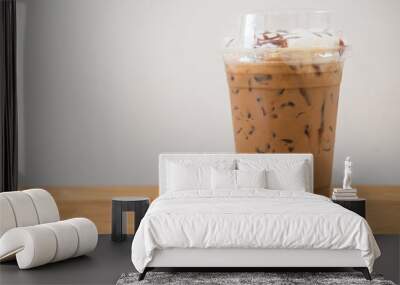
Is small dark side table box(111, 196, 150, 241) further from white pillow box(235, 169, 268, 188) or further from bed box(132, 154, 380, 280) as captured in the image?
bed box(132, 154, 380, 280)

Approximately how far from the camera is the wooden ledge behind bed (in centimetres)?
753

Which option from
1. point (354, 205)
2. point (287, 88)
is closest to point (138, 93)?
point (287, 88)

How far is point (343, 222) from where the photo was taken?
5.19 metres

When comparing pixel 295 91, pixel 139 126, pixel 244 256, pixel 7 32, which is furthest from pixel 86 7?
pixel 244 256

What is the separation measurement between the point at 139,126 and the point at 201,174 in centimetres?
111

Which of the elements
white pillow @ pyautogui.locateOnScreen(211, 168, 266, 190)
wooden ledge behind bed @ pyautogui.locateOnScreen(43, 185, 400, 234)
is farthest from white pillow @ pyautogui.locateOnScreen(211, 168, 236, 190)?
wooden ledge behind bed @ pyautogui.locateOnScreen(43, 185, 400, 234)

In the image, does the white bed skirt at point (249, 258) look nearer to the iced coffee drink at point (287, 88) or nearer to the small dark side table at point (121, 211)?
the iced coffee drink at point (287, 88)

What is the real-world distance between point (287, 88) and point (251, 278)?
194 centimetres

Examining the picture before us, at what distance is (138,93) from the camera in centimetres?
761

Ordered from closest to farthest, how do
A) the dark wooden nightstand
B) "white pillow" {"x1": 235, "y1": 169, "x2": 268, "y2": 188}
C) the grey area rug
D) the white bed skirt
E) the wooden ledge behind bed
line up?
the grey area rug
the white bed skirt
"white pillow" {"x1": 235, "y1": 169, "x2": 268, "y2": 188}
the dark wooden nightstand
the wooden ledge behind bed

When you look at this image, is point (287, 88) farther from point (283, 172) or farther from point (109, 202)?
point (109, 202)

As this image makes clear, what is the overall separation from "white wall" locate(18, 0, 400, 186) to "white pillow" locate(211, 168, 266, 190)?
0.88m

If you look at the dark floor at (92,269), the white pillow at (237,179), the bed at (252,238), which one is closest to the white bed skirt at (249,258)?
the bed at (252,238)

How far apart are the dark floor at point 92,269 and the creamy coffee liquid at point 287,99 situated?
1.23 metres
